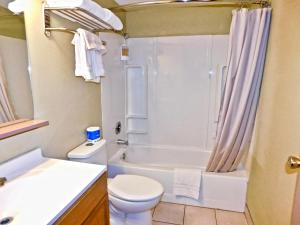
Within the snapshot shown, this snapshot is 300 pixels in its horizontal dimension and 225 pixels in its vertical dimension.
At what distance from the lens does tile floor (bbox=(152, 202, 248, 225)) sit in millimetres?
1923

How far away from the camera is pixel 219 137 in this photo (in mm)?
2023

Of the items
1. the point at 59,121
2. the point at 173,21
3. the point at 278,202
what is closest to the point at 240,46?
the point at 173,21

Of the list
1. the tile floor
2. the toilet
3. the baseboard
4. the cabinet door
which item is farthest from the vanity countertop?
the baseboard

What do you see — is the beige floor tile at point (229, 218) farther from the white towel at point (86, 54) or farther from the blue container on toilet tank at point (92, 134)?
the white towel at point (86, 54)

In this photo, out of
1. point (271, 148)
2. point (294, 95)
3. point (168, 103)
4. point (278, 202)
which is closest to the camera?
point (294, 95)

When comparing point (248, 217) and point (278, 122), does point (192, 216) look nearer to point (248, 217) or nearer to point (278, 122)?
point (248, 217)

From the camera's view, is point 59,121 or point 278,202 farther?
point 59,121

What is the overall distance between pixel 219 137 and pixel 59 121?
1.45 m

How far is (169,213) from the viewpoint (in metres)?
2.04

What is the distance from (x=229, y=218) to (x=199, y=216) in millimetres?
280

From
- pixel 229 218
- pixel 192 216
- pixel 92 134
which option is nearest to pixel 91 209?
pixel 92 134

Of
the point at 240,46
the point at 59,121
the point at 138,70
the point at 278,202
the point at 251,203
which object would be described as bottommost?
the point at 251,203

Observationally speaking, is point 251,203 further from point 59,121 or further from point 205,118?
point 59,121

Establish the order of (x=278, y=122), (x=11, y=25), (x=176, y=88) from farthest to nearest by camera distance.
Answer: (x=176, y=88), (x=278, y=122), (x=11, y=25)
